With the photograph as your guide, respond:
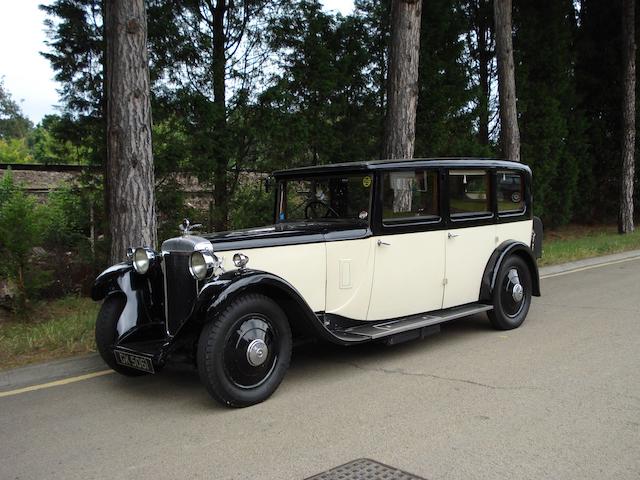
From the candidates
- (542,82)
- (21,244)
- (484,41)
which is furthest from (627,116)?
(21,244)

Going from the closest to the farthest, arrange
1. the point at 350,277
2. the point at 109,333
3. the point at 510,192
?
the point at 109,333 → the point at 350,277 → the point at 510,192

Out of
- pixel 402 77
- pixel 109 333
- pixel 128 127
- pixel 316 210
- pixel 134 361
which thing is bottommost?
pixel 134 361

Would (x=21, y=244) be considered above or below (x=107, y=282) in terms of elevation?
above

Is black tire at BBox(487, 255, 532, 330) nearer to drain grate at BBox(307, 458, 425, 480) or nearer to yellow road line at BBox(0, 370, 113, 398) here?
drain grate at BBox(307, 458, 425, 480)

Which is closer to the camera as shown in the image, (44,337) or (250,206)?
(44,337)

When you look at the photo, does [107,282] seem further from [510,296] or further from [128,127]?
[510,296]

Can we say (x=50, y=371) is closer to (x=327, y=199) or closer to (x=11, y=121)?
(x=327, y=199)

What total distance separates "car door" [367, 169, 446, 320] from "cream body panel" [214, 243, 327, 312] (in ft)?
1.91

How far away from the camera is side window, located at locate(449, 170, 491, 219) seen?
19.2 ft

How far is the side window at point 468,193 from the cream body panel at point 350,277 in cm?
120

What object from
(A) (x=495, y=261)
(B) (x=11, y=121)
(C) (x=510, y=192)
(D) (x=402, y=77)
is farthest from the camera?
(B) (x=11, y=121)

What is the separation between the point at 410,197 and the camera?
552 centimetres

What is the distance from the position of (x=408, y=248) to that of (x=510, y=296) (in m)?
1.70

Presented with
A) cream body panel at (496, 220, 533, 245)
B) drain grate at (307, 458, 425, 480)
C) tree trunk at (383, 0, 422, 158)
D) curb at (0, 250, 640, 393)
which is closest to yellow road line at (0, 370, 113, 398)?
curb at (0, 250, 640, 393)
